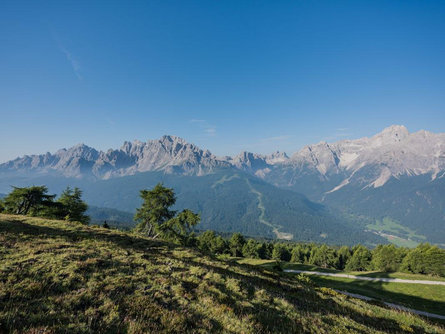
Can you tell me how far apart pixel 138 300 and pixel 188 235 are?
3785 centimetres

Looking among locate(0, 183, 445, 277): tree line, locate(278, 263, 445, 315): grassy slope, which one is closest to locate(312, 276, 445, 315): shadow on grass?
locate(278, 263, 445, 315): grassy slope

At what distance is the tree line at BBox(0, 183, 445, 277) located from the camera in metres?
42.7

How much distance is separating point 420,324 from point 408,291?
130ft

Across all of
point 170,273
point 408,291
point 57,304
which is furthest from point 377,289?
point 57,304

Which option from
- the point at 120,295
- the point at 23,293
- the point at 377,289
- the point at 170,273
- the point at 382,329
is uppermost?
the point at 23,293

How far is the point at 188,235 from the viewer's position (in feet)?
146

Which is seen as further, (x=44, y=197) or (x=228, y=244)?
(x=228, y=244)

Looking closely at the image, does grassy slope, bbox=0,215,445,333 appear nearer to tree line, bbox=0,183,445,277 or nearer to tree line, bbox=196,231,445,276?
tree line, bbox=0,183,445,277

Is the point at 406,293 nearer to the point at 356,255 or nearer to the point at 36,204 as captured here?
the point at 356,255

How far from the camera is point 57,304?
730 centimetres

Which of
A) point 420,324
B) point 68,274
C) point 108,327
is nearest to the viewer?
point 108,327

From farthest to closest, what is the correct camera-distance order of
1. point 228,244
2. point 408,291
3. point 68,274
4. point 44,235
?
point 228,244
point 408,291
point 44,235
point 68,274

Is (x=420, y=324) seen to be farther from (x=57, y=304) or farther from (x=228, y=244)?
(x=228, y=244)

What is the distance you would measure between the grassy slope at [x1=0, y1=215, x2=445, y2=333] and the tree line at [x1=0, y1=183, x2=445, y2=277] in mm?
13110
